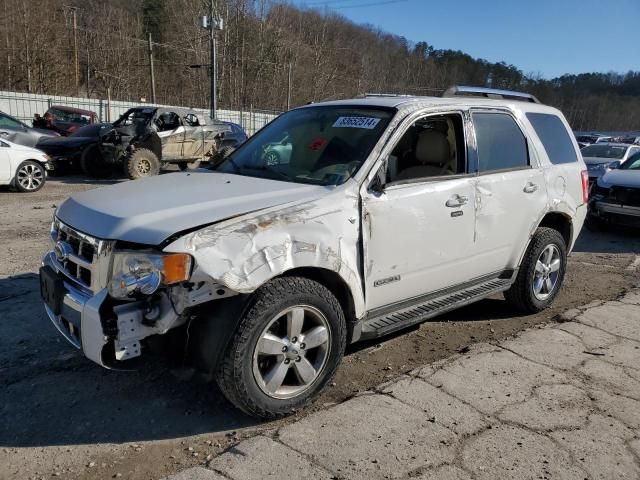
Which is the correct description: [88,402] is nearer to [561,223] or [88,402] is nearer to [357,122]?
[357,122]

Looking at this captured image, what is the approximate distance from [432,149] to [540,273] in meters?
1.78

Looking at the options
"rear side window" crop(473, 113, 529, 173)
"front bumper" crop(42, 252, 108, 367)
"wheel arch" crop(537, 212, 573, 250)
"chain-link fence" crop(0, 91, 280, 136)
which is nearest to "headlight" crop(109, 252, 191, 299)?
"front bumper" crop(42, 252, 108, 367)

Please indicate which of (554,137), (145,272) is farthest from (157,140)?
(145,272)

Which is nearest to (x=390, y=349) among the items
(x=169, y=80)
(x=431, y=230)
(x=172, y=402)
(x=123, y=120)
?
(x=431, y=230)

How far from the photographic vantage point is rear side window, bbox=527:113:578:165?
16.1ft

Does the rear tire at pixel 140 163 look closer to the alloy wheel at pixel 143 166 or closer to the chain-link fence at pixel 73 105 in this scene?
the alloy wheel at pixel 143 166

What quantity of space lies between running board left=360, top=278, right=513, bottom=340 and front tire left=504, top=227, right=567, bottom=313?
9.7 inches

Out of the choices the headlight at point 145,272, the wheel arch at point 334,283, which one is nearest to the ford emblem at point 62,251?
the headlight at point 145,272

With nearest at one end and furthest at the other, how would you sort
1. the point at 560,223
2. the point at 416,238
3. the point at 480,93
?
the point at 416,238 < the point at 480,93 < the point at 560,223

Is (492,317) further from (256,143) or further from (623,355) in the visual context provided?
(256,143)

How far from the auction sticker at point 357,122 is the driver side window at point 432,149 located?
0.22 metres

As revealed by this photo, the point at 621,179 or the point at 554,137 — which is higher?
the point at 554,137

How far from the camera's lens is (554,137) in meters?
5.07

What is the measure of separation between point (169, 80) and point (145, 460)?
46253mm
